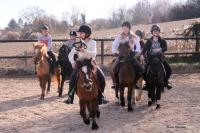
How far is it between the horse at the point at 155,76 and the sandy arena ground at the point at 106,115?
46 cm

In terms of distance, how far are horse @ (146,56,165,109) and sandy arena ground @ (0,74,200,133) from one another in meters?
0.46

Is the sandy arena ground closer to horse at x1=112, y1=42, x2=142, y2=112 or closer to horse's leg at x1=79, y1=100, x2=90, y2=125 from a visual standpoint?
horse's leg at x1=79, y1=100, x2=90, y2=125

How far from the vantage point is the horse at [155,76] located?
10000mm

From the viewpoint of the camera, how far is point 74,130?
819 cm

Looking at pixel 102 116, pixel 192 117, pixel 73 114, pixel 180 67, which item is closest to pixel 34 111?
pixel 73 114

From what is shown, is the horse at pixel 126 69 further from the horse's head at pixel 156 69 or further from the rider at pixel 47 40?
the rider at pixel 47 40

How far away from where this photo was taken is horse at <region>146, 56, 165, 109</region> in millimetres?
10000

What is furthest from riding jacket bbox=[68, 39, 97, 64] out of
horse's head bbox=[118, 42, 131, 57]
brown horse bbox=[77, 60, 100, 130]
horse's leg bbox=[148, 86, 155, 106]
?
horse's leg bbox=[148, 86, 155, 106]

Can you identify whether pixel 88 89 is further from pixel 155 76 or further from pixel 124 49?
pixel 155 76

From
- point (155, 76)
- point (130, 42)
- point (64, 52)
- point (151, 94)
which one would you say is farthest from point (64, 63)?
point (155, 76)

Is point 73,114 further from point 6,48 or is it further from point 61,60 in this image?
point 6,48

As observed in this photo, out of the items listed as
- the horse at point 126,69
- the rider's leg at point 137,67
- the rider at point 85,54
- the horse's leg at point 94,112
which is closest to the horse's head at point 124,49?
the horse at point 126,69

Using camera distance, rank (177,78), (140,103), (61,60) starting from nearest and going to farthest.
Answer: (140,103), (61,60), (177,78)

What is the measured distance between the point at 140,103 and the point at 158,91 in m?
0.99
